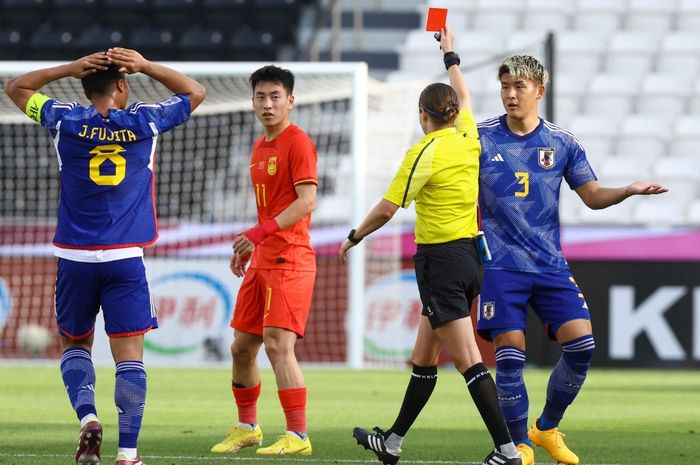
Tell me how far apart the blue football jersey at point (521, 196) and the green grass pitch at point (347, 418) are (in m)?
1.03

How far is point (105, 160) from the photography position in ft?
18.5

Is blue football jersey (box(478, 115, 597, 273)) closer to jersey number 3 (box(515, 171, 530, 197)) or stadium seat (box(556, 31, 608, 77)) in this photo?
jersey number 3 (box(515, 171, 530, 197))

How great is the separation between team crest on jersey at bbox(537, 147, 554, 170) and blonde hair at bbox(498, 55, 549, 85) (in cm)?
33

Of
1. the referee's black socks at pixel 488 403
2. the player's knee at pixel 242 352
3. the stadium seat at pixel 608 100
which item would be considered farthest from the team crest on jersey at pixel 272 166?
the stadium seat at pixel 608 100

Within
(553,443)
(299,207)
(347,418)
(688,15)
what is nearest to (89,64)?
(299,207)

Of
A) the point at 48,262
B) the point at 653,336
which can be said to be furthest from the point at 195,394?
the point at 653,336

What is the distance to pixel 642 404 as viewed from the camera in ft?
33.1

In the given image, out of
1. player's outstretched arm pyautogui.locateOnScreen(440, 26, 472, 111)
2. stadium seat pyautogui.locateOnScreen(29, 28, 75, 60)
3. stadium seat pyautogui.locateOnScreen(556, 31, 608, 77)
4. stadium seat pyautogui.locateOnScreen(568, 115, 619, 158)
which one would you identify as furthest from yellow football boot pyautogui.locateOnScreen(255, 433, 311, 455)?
stadium seat pyautogui.locateOnScreen(29, 28, 75, 60)

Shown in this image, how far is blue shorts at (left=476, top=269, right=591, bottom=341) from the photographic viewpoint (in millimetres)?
6227

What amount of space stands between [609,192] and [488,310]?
0.82 metres

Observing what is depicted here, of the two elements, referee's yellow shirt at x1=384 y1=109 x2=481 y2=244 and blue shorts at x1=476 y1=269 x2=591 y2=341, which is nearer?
referee's yellow shirt at x1=384 y1=109 x2=481 y2=244

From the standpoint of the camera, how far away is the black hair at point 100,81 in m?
5.65

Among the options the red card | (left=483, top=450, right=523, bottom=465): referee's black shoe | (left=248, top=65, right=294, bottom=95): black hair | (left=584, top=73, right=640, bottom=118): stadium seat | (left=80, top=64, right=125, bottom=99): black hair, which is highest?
(left=584, top=73, right=640, bottom=118): stadium seat

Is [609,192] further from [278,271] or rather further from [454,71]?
[278,271]
